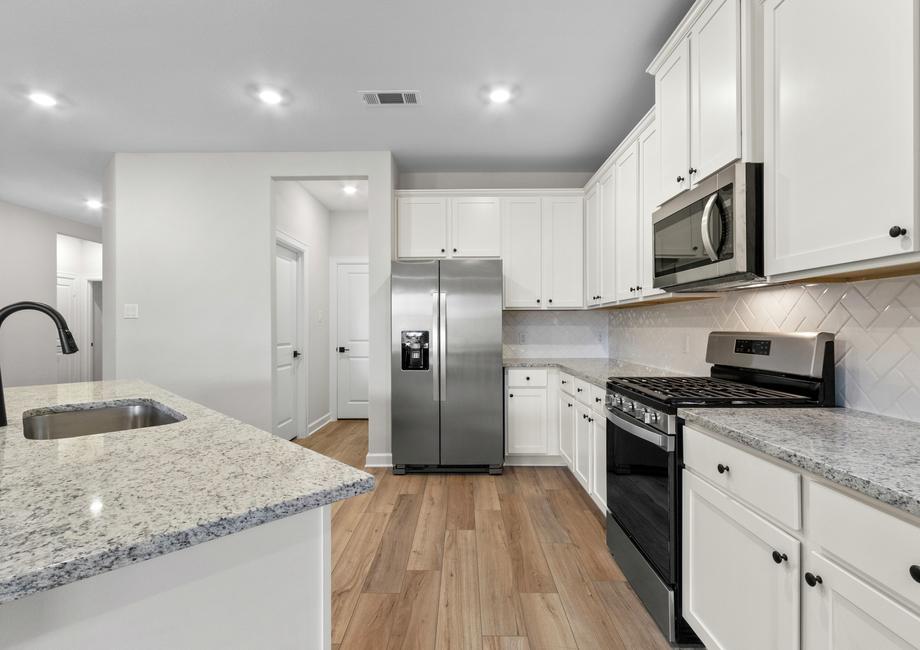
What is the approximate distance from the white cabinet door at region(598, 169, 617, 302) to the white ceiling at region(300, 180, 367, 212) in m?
2.28

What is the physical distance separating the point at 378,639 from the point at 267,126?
3217 millimetres

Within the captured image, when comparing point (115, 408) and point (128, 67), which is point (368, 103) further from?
point (115, 408)

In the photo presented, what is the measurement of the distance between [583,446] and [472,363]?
103cm

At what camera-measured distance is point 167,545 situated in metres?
0.57

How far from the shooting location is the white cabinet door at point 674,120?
1.86m

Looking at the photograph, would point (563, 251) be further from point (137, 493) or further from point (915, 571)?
point (137, 493)

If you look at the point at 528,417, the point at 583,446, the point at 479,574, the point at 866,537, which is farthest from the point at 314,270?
the point at 866,537

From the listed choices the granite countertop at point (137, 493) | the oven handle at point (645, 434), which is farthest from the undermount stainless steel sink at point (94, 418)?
the oven handle at point (645, 434)

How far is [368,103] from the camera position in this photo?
276cm

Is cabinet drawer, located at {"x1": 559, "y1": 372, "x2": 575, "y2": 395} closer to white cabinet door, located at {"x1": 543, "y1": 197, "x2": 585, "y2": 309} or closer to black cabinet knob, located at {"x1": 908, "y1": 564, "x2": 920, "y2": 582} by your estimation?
white cabinet door, located at {"x1": 543, "y1": 197, "x2": 585, "y2": 309}

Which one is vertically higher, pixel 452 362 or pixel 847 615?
pixel 452 362

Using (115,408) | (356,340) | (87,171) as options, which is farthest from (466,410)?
(87,171)

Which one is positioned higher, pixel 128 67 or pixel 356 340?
pixel 128 67

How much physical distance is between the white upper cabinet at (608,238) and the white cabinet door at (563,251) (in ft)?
1.36
